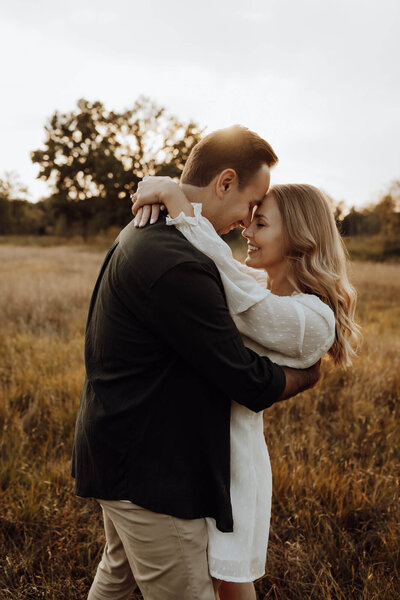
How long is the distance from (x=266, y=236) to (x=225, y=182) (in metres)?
0.41

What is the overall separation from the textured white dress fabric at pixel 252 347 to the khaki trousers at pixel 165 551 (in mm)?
58

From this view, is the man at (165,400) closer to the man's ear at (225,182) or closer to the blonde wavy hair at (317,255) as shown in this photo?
the man's ear at (225,182)

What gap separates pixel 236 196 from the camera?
1.93 m

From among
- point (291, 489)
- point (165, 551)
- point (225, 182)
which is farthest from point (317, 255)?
point (291, 489)

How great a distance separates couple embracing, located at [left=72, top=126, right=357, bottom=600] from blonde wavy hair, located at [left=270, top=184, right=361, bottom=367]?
235mm

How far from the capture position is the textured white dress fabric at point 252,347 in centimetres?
161

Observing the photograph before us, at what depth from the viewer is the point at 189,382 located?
1541 millimetres

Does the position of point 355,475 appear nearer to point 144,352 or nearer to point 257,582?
point 257,582

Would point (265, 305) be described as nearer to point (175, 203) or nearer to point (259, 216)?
point (175, 203)

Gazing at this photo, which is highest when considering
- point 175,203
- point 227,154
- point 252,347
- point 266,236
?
point 227,154

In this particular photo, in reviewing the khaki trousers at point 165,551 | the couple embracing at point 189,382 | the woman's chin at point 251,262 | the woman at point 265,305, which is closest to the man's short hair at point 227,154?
the couple embracing at point 189,382

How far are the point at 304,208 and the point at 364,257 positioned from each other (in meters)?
34.4

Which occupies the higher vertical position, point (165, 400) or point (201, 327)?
point (201, 327)

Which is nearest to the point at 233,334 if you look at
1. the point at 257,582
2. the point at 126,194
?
the point at 257,582
